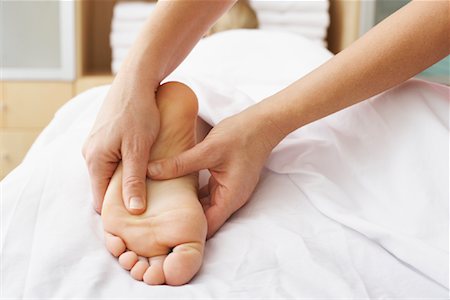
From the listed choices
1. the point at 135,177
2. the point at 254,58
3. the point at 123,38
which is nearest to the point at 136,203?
the point at 135,177

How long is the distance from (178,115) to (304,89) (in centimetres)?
16

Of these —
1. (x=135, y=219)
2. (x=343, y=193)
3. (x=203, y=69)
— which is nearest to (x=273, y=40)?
(x=203, y=69)

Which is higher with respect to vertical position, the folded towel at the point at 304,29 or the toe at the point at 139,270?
the toe at the point at 139,270

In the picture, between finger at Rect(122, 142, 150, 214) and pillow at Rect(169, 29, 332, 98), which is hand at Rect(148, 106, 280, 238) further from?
pillow at Rect(169, 29, 332, 98)

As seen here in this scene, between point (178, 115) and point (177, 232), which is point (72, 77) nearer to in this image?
point (178, 115)

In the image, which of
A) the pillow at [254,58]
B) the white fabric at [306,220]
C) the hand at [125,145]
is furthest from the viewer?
the pillow at [254,58]

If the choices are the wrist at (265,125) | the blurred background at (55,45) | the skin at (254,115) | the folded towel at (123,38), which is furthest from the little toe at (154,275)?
the folded towel at (123,38)

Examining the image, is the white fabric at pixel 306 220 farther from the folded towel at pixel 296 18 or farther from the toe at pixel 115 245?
the folded towel at pixel 296 18

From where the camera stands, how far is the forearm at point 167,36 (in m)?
0.83

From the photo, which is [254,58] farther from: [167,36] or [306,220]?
[306,220]

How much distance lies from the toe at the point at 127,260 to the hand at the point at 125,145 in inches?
2.3

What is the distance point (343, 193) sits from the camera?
75cm

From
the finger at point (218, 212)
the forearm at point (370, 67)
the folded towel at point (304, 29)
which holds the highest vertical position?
the forearm at point (370, 67)

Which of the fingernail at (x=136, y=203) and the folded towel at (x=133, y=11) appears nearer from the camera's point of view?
the fingernail at (x=136, y=203)
